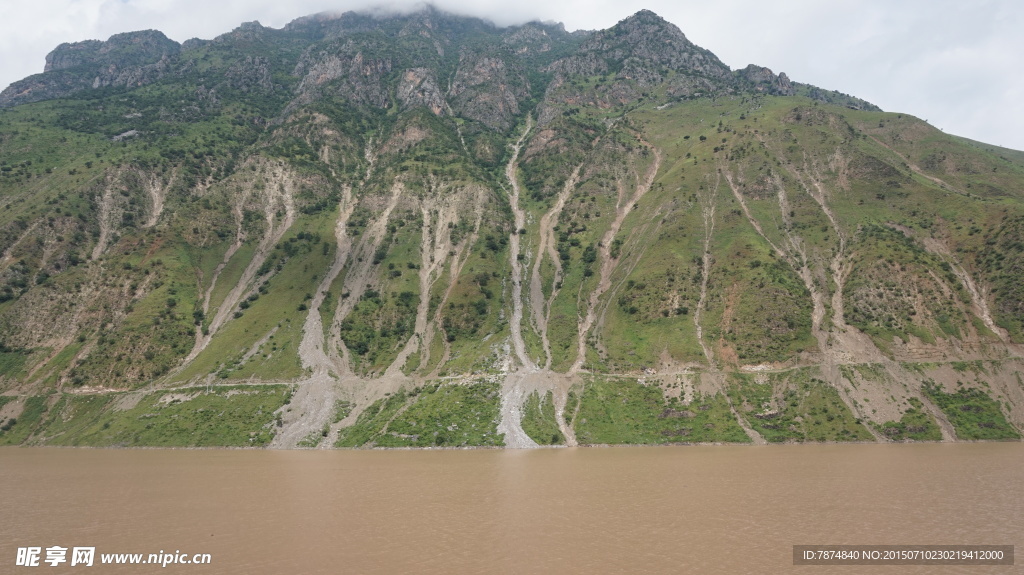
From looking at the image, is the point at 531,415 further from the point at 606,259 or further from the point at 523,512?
the point at 606,259

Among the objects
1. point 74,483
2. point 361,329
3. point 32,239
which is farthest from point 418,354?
point 32,239

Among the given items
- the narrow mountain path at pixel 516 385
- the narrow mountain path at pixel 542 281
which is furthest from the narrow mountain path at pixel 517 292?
the narrow mountain path at pixel 542 281

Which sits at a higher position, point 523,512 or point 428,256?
point 428,256

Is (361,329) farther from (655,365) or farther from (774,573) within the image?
(774,573)

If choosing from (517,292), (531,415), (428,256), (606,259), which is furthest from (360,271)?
(531,415)

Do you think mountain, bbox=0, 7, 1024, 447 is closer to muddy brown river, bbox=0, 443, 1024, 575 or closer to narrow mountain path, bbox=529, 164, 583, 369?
narrow mountain path, bbox=529, 164, 583, 369

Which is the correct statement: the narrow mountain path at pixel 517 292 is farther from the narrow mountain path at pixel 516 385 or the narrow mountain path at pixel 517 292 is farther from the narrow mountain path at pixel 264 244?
the narrow mountain path at pixel 264 244
